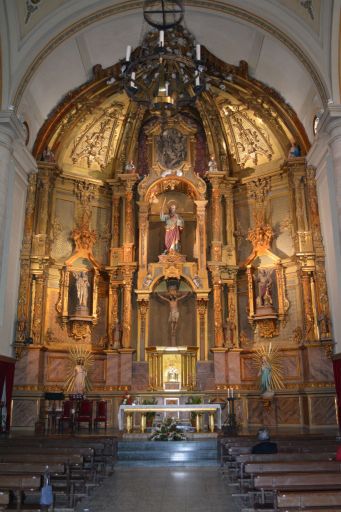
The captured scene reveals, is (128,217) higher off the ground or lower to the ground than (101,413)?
higher

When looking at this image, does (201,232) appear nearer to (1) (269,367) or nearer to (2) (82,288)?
(2) (82,288)

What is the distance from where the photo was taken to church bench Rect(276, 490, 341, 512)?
4801mm

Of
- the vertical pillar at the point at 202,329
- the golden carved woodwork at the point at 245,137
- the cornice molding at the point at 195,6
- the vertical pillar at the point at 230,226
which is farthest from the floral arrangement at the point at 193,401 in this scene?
the cornice molding at the point at 195,6

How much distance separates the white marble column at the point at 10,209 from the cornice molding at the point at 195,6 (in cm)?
114

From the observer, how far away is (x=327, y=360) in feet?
52.3

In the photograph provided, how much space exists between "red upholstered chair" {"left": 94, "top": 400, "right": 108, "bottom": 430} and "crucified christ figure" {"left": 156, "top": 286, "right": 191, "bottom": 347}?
11.6 ft

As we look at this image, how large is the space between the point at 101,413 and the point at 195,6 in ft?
44.6

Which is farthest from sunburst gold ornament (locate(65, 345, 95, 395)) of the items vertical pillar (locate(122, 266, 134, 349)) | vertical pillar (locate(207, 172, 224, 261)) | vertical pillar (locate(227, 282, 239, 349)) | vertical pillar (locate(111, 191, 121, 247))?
vertical pillar (locate(207, 172, 224, 261))

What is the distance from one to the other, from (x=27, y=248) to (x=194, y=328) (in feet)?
22.1

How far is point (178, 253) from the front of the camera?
19.2 meters

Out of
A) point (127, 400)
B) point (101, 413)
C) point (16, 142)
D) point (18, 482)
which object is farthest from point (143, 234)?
point (18, 482)

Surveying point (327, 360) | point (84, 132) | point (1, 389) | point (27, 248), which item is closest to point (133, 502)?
point (1, 389)

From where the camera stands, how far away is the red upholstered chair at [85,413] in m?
15.4

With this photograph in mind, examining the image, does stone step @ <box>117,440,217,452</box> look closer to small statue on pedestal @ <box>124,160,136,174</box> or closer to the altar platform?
the altar platform
